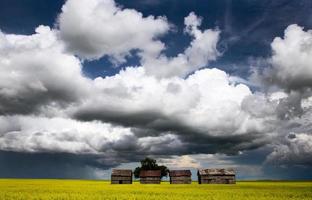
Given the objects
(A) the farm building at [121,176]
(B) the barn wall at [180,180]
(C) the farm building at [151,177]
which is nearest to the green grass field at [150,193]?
(A) the farm building at [121,176]

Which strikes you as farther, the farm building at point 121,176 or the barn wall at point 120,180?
the farm building at point 121,176

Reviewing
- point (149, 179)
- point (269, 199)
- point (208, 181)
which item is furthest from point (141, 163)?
point (269, 199)

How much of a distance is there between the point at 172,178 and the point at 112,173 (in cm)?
1522

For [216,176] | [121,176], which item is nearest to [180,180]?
[216,176]

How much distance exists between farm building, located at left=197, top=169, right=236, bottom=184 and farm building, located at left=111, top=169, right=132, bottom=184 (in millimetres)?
17944

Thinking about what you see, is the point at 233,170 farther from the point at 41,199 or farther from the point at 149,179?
the point at 41,199

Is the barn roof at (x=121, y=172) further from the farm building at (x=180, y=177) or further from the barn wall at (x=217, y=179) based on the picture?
the barn wall at (x=217, y=179)

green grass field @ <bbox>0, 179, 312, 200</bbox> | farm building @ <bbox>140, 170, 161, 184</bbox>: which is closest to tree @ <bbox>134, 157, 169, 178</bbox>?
farm building @ <bbox>140, 170, 161, 184</bbox>

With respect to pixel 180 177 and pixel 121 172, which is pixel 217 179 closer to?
pixel 180 177

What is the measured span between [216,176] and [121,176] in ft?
77.1

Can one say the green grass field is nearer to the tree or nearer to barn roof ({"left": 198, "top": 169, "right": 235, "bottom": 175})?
barn roof ({"left": 198, "top": 169, "right": 235, "bottom": 175})

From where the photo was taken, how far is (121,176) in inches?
3595

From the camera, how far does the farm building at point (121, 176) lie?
90.6 metres

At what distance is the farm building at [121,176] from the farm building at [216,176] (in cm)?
1794
